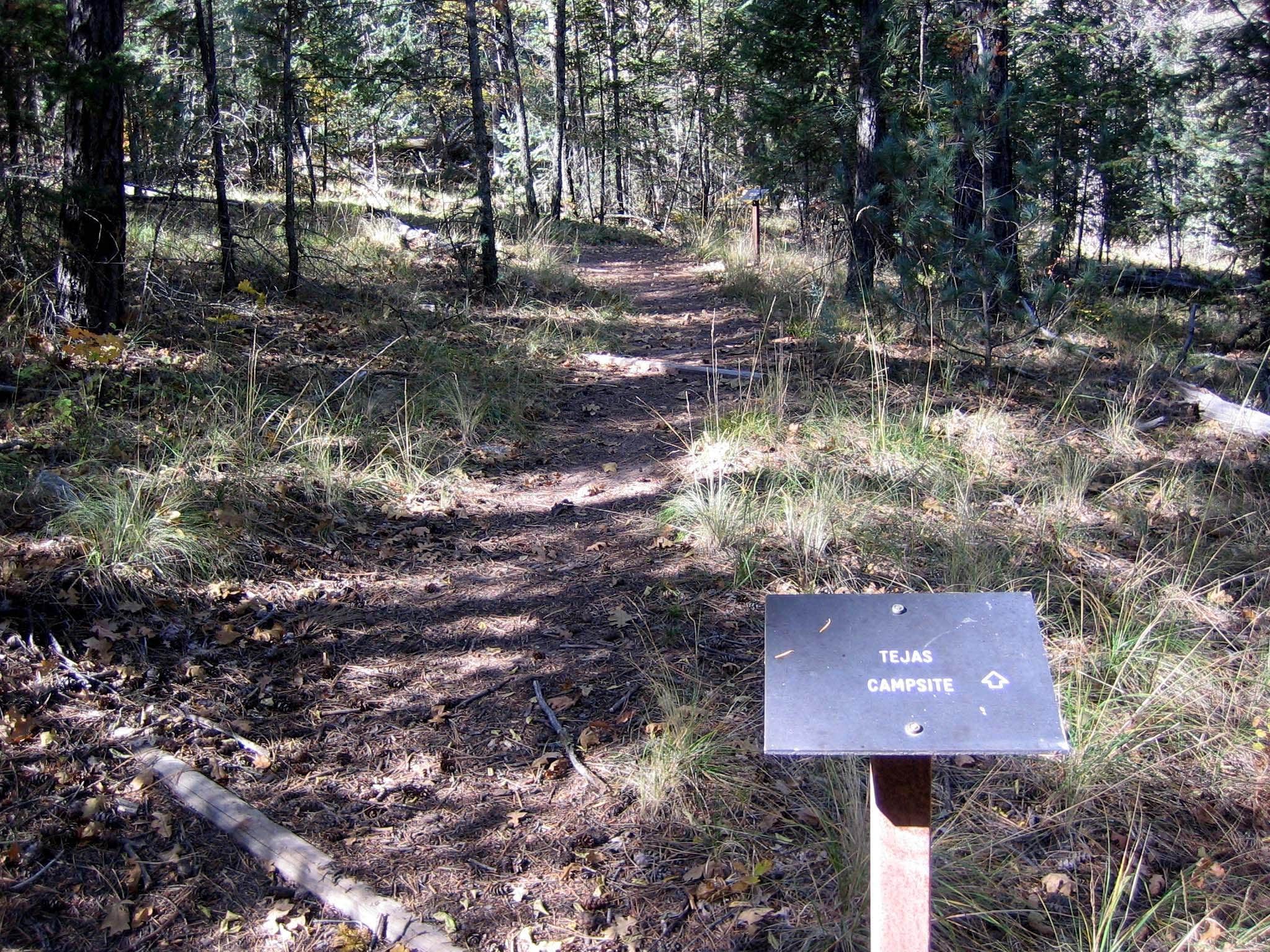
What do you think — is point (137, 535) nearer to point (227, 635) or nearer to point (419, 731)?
point (227, 635)

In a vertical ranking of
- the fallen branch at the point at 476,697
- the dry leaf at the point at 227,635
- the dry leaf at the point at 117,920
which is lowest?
the dry leaf at the point at 117,920

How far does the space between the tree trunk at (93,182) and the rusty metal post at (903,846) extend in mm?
5761

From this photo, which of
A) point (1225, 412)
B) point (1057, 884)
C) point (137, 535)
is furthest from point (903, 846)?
point (1225, 412)

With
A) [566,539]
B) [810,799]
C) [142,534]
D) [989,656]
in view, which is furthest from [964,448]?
[142,534]

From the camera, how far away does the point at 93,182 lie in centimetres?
559

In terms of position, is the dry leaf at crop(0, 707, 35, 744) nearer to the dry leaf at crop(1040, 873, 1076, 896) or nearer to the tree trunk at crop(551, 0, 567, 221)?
the dry leaf at crop(1040, 873, 1076, 896)

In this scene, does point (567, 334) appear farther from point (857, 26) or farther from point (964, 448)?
point (857, 26)

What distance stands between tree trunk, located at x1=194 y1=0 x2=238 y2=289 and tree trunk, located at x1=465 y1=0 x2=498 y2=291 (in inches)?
93.8

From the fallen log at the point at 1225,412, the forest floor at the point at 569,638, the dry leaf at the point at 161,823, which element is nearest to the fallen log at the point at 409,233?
the forest floor at the point at 569,638

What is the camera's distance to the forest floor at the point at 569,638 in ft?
8.52

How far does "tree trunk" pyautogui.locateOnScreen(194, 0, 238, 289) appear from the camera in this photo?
24.1ft

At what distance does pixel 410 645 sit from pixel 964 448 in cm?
357

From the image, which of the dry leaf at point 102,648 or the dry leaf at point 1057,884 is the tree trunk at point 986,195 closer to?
the dry leaf at point 1057,884

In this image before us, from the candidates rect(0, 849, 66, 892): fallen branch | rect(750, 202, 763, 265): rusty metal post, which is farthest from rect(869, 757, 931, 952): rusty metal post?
rect(750, 202, 763, 265): rusty metal post
